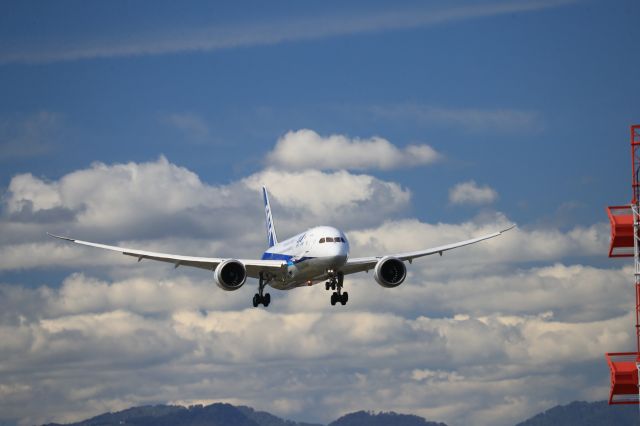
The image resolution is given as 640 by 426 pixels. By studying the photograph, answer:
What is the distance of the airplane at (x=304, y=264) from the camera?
87000mm

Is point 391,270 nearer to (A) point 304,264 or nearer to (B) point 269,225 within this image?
(A) point 304,264

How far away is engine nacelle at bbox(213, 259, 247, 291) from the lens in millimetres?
93625

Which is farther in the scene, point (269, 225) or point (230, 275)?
point (269, 225)

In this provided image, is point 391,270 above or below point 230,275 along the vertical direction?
above

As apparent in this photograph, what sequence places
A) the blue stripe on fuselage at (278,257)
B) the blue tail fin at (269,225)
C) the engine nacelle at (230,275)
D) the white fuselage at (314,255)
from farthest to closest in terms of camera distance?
the blue tail fin at (269,225)
the engine nacelle at (230,275)
the blue stripe on fuselage at (278,257)
the white fuselage at (314,255)

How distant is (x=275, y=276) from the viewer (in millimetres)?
96000

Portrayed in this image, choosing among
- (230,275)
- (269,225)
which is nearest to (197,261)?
(230,275)

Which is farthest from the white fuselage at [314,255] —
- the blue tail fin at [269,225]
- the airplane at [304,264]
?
the blue tail fin at [269,225]

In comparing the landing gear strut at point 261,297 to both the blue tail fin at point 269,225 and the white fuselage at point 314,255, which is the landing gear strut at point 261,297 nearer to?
the white fuselage at point 314,255

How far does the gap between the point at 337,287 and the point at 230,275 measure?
9.20 metres

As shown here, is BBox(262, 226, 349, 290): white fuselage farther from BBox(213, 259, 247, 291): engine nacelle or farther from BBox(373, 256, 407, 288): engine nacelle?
BBox(373, 256, 407, 288): engine nacelle

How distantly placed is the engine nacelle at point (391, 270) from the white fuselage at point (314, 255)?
5.47 m

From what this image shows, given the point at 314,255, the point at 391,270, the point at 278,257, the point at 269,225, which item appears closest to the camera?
the point at 314,255

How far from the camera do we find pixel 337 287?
94125 mm
